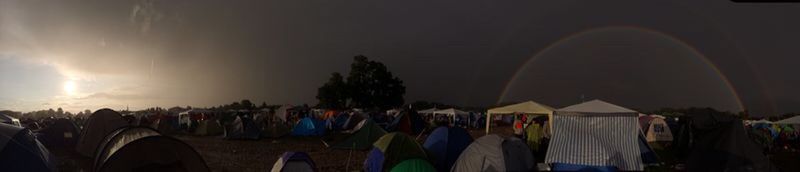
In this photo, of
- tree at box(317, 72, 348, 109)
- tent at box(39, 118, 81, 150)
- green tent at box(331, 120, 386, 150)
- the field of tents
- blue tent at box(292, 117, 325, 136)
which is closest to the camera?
the field of tents

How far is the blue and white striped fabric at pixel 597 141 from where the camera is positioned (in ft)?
31.8

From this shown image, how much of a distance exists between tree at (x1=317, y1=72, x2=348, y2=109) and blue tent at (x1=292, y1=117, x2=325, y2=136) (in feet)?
115

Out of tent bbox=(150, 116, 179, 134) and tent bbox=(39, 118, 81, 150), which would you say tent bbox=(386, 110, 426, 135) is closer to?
tent bbox=(150, 116, 179, 134)

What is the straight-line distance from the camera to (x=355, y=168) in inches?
549

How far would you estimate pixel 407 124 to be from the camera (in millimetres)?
29266

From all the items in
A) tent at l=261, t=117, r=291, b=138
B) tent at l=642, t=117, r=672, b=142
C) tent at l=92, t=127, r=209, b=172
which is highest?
tent at l=92, t=127, r=209, b=172

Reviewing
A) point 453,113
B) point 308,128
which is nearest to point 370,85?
point 453,113

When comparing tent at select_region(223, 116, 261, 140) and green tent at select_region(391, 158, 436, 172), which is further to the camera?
tent at select_region(223, 116, 261, 140)

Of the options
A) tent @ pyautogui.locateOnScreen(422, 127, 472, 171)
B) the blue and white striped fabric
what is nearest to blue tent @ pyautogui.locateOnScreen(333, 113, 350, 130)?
tent @ pyautogui.locateOnScreen(422, 127, 472, 171)

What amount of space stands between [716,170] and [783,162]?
392 inches

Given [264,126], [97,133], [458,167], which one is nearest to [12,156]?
[458,167]

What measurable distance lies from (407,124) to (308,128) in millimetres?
5802

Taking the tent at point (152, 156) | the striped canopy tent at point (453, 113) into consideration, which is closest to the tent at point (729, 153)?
the tent at point (152, 156)

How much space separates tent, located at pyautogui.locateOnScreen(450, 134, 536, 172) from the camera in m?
9.06
